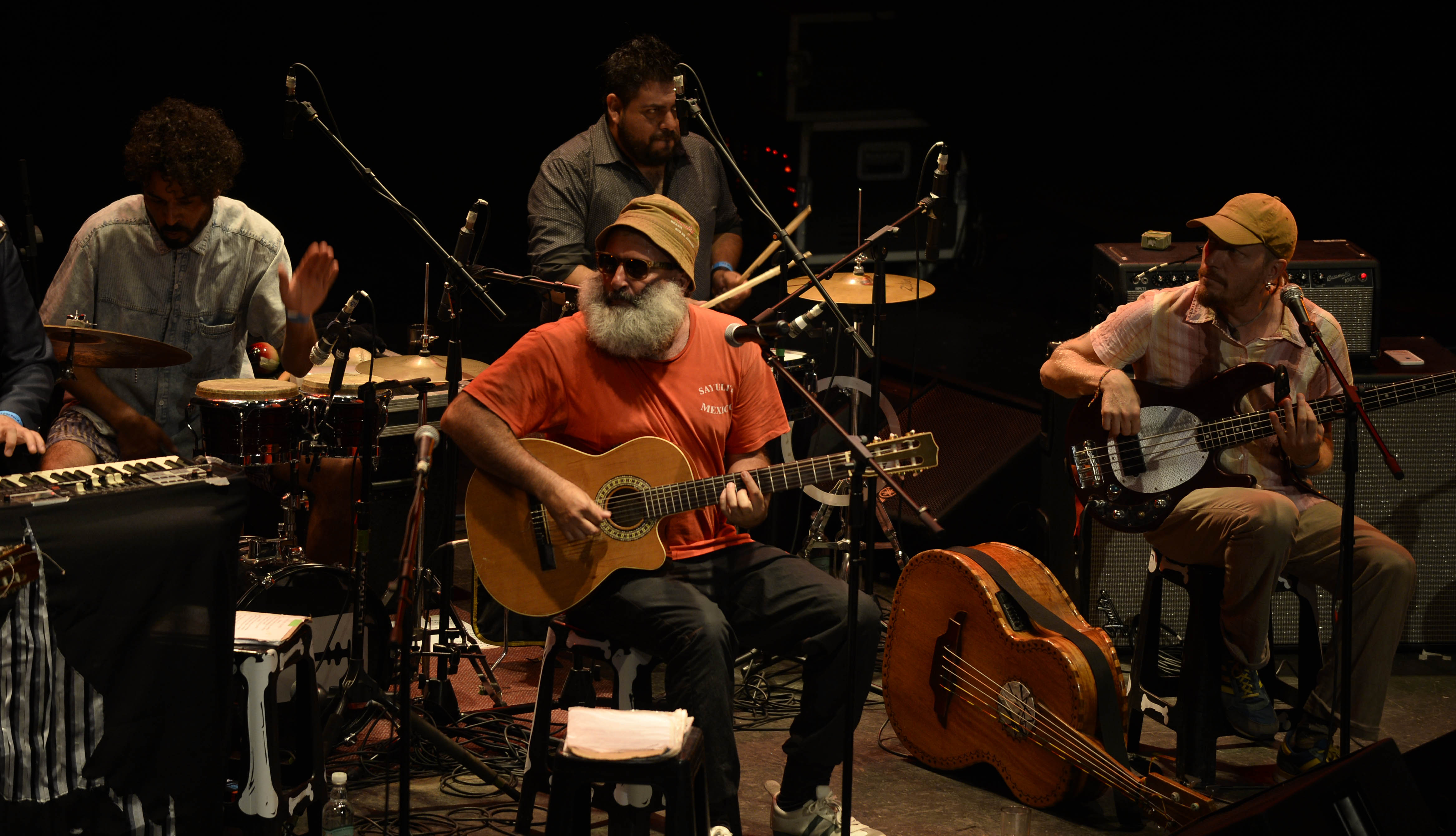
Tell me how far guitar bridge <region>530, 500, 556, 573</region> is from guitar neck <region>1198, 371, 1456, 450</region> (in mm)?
2098

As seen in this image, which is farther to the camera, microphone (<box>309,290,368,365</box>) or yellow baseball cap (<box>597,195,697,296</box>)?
yellow baseball cap (<box>597,195,697,296</box>)

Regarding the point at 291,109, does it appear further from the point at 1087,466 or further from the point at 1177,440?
the point at 1177,440

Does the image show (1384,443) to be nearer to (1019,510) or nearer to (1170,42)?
(1019,510)

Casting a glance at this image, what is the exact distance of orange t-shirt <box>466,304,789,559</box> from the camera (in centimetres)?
369

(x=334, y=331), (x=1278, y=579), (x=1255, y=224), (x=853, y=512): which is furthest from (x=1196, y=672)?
(x=334, y=331)

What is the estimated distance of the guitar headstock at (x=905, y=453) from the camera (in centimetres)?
336

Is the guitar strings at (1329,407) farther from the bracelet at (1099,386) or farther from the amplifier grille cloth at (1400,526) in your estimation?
the amplifier grille cloth at (1400,526)

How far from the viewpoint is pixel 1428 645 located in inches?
208

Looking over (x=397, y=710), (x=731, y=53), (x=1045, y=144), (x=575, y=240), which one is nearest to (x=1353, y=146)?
(x=1045, y=144)

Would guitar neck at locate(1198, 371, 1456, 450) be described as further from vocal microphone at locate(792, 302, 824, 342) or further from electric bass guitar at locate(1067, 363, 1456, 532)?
vocal microphone at locate(792, 302, 824, 342)

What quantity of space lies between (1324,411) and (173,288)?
3941mm

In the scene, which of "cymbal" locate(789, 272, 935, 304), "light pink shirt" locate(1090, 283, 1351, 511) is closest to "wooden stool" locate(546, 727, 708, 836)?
"light pink shirt" locate(1090, 283, 1351, 511)

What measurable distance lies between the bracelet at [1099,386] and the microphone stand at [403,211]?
1.97 metres

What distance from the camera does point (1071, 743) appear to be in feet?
12.1
